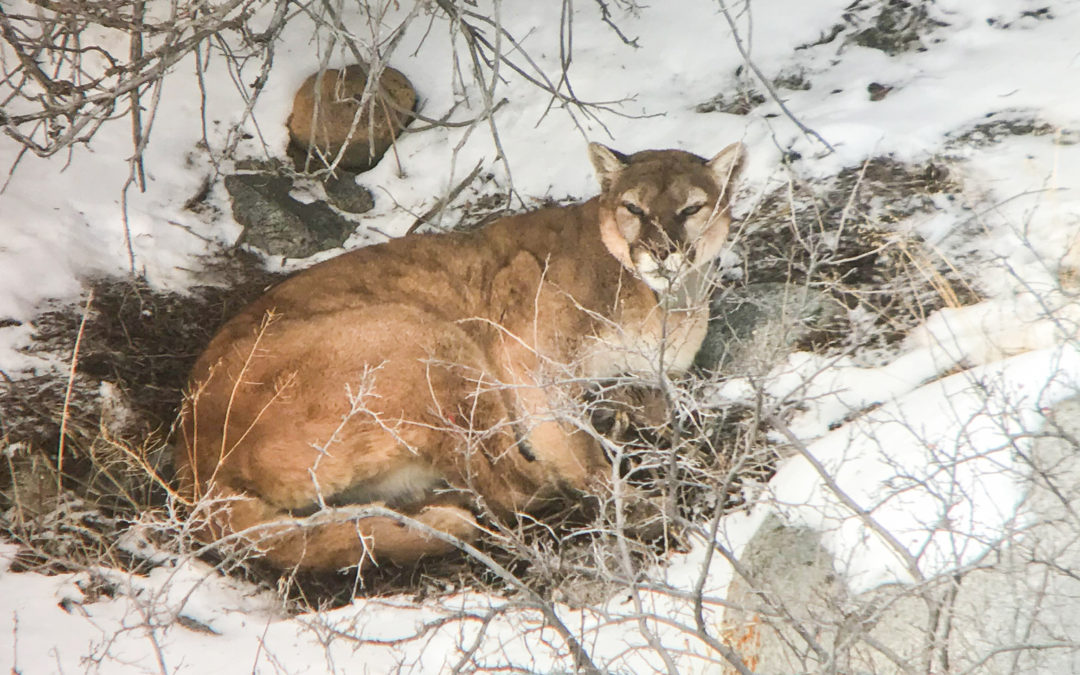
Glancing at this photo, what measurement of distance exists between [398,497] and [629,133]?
2609 millimetres

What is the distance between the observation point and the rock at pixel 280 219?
5164 millimetres

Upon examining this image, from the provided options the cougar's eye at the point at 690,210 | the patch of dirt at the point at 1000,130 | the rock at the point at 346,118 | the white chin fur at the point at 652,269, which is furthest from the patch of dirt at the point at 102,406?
the patch of dirt at the point at 1000,130

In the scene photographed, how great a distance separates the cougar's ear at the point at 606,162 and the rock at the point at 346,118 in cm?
131

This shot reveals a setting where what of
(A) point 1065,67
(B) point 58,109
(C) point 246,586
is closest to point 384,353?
(C) point 246,586

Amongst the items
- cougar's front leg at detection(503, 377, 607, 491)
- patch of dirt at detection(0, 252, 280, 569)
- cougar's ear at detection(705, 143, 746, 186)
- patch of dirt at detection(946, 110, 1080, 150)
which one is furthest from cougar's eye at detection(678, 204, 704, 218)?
patch of dirt at detection(0, 252, 280, 569)

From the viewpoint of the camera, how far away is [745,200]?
4.99 metres

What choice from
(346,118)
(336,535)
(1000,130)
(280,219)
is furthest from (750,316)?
(280,219)

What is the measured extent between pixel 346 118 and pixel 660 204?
2.07 meters

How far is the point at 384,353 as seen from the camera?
14.0ft

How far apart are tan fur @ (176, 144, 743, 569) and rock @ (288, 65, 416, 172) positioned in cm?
97

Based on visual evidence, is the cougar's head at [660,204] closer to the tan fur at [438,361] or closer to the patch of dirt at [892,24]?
the tan fur at [438,361]

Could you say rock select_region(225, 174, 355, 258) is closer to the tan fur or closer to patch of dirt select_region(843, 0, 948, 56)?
the tan fur

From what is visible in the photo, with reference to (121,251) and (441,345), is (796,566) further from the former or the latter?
(121,251)

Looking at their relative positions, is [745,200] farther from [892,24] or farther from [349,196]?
[349,196]
